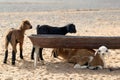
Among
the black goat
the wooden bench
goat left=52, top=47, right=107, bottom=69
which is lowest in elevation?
goat left=52, top=47, right=107, bottom=69

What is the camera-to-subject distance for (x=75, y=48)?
10.7 m

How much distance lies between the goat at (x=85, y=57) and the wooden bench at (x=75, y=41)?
0.69 feet

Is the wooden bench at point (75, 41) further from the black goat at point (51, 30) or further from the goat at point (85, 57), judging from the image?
the black goat at point (51, 30)

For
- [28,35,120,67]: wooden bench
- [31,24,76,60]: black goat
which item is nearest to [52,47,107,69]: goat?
[28,35,120,67]: wooden bench

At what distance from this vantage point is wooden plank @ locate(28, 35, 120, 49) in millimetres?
10516

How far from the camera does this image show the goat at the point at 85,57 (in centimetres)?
1041

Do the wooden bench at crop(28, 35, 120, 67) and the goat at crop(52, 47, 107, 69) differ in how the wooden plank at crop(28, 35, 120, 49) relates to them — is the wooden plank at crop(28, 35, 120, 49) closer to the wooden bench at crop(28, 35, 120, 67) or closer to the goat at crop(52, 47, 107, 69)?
the wooden bench at crop(28, 35, 120, 67)

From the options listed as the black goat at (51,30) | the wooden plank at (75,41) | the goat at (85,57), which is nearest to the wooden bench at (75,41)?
the wooden plank at (75,41)

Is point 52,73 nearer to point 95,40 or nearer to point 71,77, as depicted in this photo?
point 71,77

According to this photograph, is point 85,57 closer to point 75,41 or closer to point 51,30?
point 75,41

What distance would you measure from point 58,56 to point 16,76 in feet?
7.28

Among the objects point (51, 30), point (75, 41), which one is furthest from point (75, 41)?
point (51, 30)

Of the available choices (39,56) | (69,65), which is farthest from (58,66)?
(39,56)

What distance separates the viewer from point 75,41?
34.7 ft
